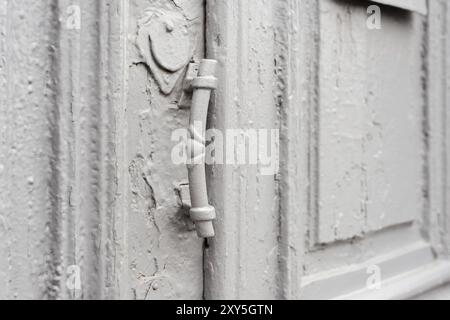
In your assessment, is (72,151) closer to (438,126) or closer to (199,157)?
(199,157)

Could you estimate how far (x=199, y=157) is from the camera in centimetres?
64

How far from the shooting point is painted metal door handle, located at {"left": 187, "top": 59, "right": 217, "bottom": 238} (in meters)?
0.64

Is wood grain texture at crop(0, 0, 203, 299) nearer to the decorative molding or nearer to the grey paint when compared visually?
the grey paint

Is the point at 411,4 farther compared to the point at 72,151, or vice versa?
the point at 411,4

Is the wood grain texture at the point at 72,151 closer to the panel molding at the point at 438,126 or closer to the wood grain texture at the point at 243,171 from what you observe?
the wood grain texture at the point at 243,171

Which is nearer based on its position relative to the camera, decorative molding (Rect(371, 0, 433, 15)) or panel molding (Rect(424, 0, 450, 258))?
decorative molding (Rect(371, 0, 433, 15))

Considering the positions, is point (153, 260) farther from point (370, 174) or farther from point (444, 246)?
point (444, 246)

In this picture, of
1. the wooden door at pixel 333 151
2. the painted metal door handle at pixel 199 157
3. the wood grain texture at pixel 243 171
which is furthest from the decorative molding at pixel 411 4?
the painted metal door handle at pixel 199 157

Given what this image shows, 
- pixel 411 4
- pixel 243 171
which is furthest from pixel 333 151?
pixel 411 4

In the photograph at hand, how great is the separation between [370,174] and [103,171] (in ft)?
1.59

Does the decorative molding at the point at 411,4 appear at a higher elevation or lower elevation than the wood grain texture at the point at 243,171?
higher

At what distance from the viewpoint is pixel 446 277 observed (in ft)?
3.49

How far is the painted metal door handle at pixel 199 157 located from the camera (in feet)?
2.09

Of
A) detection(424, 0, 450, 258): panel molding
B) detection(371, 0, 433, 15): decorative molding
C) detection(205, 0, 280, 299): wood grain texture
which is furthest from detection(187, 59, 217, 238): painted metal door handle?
Answer: detection(424, 0, 450, 258): panel molding
